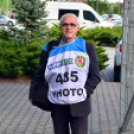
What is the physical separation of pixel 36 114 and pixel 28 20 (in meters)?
4.53

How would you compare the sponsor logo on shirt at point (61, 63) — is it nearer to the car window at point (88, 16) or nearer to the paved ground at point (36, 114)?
the paved ground at point (36, 114)

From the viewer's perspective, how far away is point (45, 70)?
112 inches

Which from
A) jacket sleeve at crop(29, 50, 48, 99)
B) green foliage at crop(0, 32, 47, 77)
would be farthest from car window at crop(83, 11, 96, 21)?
jacket sleeve at crop(29, 50, 48, 99)

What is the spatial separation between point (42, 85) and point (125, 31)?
51.7 inches

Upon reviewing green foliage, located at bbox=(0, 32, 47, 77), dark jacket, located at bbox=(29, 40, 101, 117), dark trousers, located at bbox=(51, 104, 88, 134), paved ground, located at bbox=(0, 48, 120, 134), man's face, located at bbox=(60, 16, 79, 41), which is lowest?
paved ground, located at bbox=(0, 48, 120, 134)

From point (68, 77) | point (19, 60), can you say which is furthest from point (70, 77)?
point (19, 60)

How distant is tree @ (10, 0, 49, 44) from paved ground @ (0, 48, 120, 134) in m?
2.20

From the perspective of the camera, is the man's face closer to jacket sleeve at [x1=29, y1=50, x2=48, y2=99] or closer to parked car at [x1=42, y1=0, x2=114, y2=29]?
jacket sleeve at [x1=29, y1=50, x2=48, y2=99]

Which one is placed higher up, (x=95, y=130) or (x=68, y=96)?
(x=68, y=96)

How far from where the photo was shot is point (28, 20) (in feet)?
30.8

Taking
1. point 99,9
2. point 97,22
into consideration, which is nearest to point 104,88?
point 97,22

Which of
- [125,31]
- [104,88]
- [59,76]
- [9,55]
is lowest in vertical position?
[104,88]

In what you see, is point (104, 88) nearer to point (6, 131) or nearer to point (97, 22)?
point (6, 131)

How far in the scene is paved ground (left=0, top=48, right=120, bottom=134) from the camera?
186 inches
